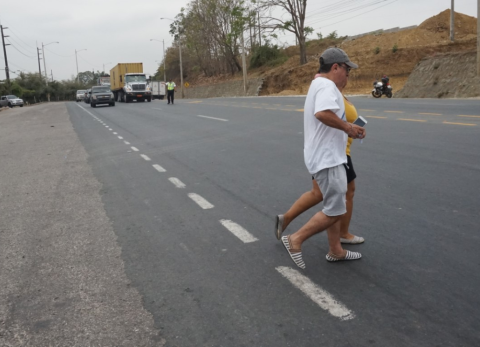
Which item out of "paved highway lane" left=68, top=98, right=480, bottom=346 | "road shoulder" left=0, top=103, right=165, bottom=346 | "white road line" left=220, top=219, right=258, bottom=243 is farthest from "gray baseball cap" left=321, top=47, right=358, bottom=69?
"road shoulder" left=0, top=103, right=165, bottom=346

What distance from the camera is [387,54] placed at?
43.4 meters

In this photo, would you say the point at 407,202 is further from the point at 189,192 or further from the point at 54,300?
the point at 54,300

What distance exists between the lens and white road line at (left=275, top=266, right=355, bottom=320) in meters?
3.33

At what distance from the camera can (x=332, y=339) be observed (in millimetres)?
3002

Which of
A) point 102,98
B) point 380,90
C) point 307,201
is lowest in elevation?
point 307,201

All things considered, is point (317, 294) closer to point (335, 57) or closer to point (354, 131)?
point (354, 131)

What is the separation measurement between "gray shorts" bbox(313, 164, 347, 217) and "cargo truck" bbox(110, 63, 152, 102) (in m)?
44.5

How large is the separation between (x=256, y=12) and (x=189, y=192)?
43.8 meters

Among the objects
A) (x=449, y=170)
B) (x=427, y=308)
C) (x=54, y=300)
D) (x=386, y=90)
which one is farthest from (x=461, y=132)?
(x=386, y=90)

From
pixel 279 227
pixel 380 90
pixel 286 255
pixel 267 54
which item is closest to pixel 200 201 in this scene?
pixel 279 227

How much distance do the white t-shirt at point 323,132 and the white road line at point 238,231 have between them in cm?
121

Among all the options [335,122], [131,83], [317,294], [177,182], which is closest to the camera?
[317,294]

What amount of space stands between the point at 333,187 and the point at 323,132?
43 cm

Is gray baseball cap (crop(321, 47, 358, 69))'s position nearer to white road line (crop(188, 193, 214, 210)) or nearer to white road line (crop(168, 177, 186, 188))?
white road line (crop(188, 193, 214, 210))
